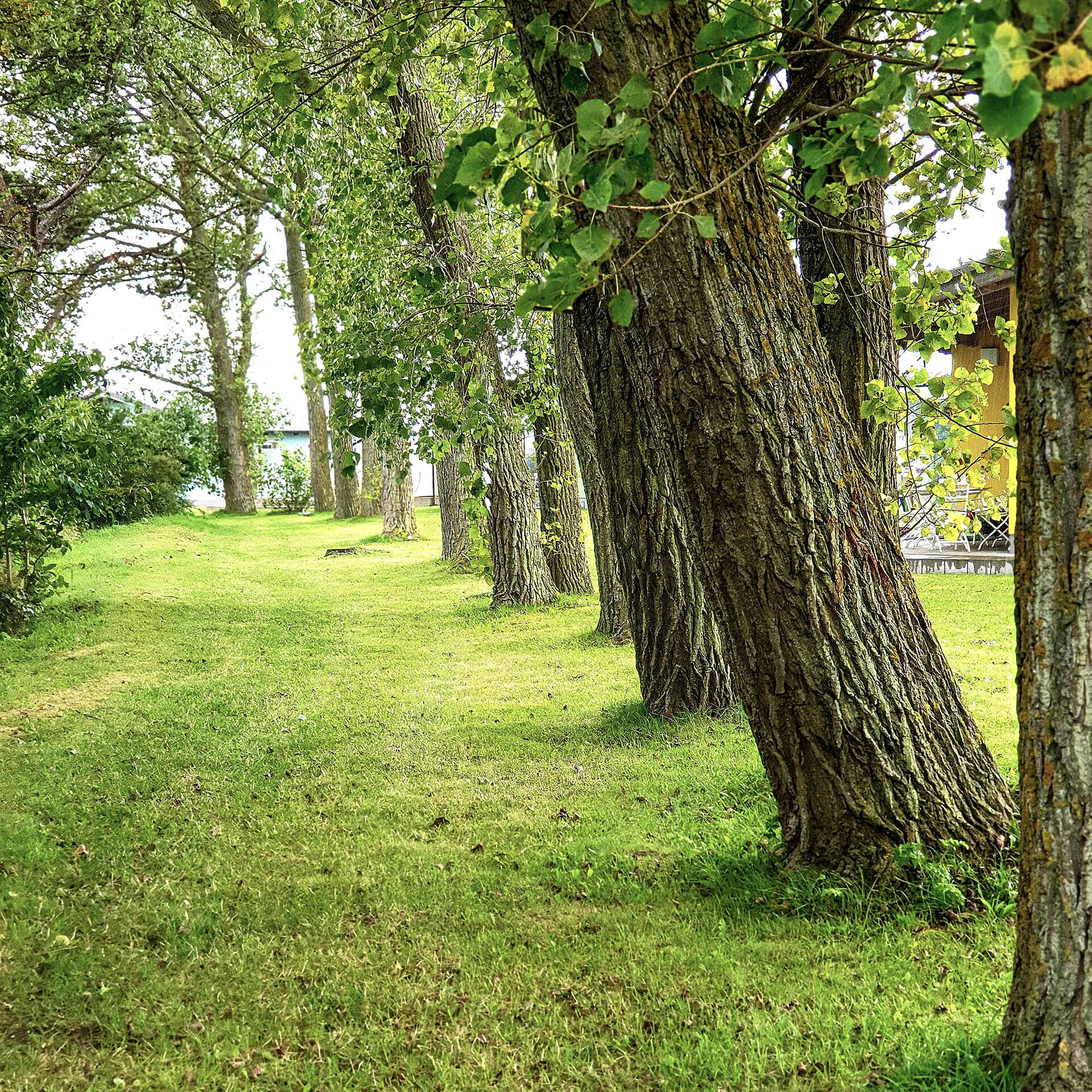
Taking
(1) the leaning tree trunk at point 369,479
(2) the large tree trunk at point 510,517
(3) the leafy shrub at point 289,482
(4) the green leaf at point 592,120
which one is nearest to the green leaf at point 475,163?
(4) the green leaf at point 592,120

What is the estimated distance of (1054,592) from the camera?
6.59 feet

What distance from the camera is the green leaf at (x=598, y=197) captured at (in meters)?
1.67

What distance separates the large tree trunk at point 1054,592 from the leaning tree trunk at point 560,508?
10734 millimetres

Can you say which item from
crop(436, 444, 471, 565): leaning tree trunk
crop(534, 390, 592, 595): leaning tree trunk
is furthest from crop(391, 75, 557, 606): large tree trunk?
crop(436, 444, 471, 565): leaning tree trunk

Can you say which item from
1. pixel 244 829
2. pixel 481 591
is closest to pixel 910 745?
pixel 244 829

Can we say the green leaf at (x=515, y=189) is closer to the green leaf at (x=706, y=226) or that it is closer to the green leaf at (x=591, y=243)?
the green leaf at (x=591, y=243)

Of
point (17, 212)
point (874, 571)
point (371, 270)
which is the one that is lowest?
point (874, 571)

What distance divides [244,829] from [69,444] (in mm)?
6107

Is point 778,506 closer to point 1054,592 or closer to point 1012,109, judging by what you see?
point 1054,592

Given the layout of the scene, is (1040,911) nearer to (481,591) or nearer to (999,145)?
(999,145)

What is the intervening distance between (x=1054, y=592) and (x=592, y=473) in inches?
288

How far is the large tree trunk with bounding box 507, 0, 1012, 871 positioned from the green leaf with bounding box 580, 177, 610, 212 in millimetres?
1345

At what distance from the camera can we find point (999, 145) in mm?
3744

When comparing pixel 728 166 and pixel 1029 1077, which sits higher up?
pixel 728 166
